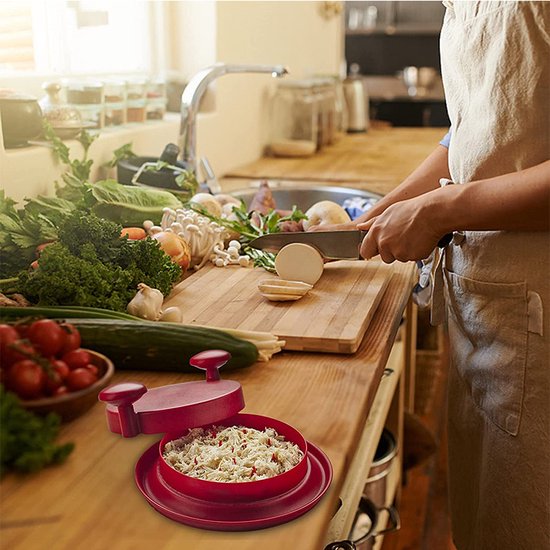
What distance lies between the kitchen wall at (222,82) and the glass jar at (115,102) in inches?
2.6

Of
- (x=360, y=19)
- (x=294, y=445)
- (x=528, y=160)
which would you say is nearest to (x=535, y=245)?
(x=528, y=160)

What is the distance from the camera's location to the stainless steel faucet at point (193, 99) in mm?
1830

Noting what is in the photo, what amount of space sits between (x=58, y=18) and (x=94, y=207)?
86 centimetres

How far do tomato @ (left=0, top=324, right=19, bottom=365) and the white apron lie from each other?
0.77 m

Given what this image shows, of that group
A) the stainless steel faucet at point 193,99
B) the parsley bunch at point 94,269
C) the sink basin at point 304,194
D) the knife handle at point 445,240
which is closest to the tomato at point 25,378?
the parsley bunch at point 94,269

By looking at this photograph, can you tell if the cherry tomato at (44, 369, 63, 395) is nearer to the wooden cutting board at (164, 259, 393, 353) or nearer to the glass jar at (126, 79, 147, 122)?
the wooden cutting board at (164, 259, 393, 353)

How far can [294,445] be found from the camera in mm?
728

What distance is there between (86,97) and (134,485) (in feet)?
4.18

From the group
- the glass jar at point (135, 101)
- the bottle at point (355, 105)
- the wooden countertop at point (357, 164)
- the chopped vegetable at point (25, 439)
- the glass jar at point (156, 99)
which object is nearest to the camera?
the chopped vegetable at point (25, 439)

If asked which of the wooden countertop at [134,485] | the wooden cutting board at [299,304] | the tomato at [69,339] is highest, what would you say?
the tomato at [69,339]

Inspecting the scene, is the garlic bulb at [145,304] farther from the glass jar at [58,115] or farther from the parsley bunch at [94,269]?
the glass jar at [58,115]

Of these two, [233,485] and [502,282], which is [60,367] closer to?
[233,485]

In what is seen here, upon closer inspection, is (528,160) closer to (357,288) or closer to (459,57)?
(459,57)

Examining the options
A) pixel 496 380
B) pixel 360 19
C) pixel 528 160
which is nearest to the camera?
pixel 528 160
